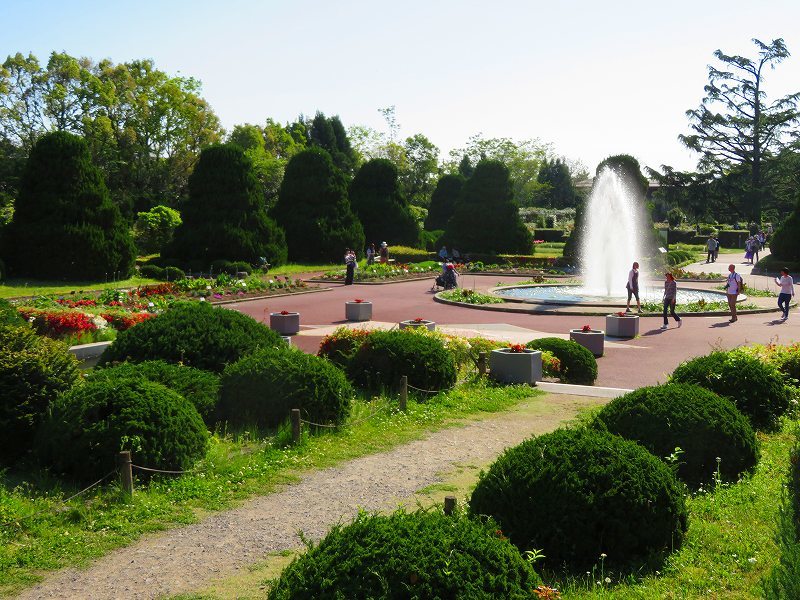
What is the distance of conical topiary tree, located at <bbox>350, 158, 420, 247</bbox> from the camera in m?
50.4

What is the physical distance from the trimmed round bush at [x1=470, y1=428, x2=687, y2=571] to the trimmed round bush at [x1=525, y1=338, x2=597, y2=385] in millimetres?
8355

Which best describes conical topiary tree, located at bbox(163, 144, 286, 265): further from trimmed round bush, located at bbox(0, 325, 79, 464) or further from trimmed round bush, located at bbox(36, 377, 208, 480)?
trimmed round bush, located at bbox(36, 377, 208, 480)

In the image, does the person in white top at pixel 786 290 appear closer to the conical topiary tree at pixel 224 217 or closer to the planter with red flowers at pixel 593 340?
the planter with red flowers at pixel 593 340

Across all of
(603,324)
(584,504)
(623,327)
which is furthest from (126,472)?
(603,324)

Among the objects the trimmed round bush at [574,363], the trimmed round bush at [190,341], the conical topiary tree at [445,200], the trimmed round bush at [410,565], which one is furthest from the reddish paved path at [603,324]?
the conical topiary tree at [445,200]

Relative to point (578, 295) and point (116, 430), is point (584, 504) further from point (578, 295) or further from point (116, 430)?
point (578, 295)

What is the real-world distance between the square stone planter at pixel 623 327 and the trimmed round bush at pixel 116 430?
13.3m

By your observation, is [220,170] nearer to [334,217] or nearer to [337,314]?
[334,217]

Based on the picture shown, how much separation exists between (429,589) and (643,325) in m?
19.1

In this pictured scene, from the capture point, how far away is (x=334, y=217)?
44156 millimetres

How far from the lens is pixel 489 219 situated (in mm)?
45844

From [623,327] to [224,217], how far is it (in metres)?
22.9

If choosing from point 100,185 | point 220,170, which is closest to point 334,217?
Answer: point 220,170

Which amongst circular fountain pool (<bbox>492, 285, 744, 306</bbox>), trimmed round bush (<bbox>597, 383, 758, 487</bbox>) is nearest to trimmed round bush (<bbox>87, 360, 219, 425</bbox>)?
trimmed round bush (<bbox>597, 383, 758, 487</bbox>)
